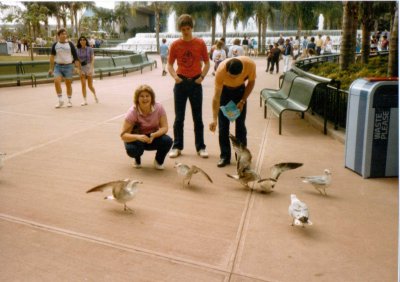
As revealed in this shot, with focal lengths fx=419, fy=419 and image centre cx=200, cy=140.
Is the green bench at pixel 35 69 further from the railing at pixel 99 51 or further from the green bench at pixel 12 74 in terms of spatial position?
the railing at pixel 99 51

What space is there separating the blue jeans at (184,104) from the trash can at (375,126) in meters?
1.94

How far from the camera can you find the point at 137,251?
311 cm

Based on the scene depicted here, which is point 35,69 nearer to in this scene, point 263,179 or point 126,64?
point 126,64

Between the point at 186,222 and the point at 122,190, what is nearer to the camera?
the point at 186,222

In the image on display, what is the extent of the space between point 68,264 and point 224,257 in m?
1.10

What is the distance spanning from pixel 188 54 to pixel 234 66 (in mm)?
1121

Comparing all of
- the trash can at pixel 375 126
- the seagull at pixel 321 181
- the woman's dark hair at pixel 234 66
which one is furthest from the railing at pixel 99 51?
the seagull at pixel 321 181

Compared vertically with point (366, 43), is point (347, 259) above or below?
below

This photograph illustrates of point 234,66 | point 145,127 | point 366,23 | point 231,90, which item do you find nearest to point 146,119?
point 145,127

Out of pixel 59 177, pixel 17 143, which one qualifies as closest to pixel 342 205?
pixel 59 177

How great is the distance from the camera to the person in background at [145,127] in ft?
15.9

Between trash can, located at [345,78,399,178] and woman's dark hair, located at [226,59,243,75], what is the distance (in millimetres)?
1390

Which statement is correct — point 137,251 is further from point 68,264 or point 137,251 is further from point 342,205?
point 342,205

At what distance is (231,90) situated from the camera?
5.05 meters
